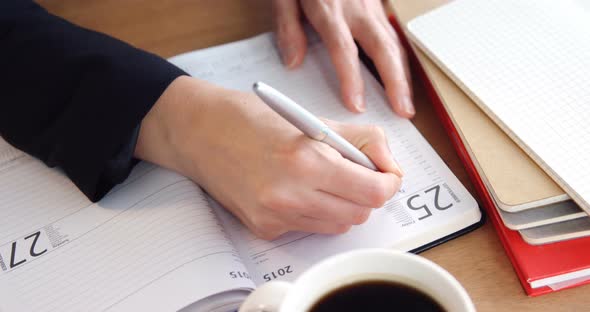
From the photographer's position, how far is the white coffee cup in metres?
0.36

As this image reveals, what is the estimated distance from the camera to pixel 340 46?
76cm

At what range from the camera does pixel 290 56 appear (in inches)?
31.1

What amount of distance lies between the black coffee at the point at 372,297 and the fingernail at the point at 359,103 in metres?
0.35

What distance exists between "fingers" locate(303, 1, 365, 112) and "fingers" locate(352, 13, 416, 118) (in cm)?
2

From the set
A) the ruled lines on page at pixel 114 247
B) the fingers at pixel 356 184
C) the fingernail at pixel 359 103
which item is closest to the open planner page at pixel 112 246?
the ruled lines on page at pixel 114 247

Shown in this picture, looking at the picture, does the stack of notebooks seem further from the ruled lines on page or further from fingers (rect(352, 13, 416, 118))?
the ruled lines on page

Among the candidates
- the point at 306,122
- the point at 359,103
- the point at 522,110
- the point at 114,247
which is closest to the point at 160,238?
the point at 114,247

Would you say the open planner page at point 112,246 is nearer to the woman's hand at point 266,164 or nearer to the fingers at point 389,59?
the woman's hand at point 266,164

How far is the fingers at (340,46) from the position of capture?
0.72 meters

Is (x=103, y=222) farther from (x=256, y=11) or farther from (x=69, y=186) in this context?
(x=256, y=11)

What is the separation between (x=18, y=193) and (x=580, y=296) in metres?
0.62

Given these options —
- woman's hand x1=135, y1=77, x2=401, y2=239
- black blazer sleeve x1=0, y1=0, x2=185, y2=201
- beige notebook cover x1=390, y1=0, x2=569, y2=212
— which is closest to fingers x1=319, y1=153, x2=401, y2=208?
woman's hand x1=135, y1=77, x2=401, y2=239

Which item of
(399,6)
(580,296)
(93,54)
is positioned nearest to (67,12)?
(93,54)

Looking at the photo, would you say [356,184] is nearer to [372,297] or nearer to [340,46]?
[372,297]
